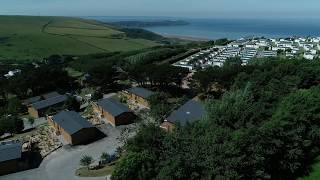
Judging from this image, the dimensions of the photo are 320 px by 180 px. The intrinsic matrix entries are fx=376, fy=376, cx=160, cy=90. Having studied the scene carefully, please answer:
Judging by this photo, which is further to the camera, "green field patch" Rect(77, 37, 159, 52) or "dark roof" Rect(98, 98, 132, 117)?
"green field patch" Rect(77, 37, 159, 52)

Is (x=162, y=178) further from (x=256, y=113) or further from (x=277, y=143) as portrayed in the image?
(x=256, y=113)

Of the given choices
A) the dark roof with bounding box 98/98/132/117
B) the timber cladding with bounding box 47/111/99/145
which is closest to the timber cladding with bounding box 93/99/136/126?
the dark roof with bounding box 98/98/132/117

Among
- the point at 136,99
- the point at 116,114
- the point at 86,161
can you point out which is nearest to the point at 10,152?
the point at 86,161

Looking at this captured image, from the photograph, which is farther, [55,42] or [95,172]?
[55,42]

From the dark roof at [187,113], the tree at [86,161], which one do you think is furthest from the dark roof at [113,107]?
the tree at [86,161]

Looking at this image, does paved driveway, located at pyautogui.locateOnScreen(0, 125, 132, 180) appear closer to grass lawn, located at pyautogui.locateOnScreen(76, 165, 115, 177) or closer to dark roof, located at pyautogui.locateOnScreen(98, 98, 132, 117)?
grass lawn, located at pyautogui.locateOnScreen(76, 165, 115, 177)

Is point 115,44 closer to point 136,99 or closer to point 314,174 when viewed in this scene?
point 136,99
